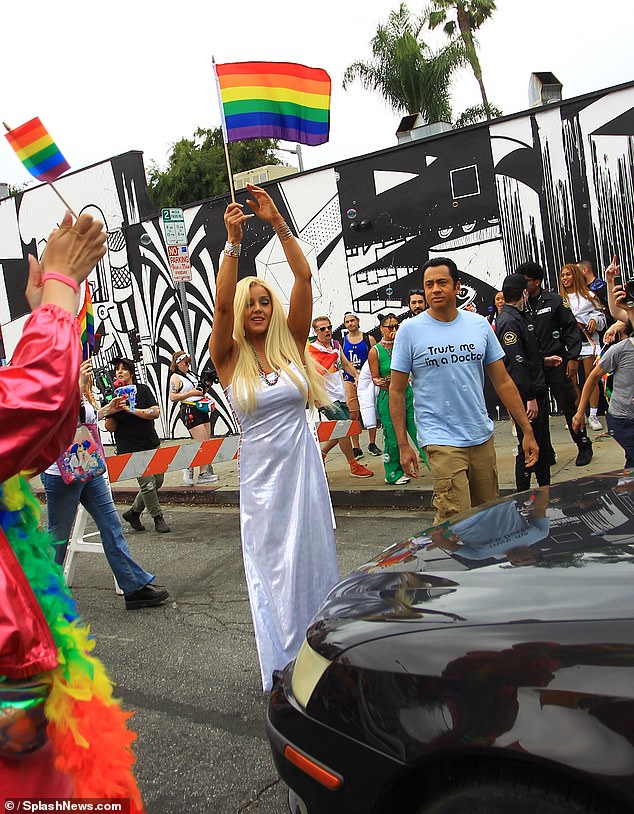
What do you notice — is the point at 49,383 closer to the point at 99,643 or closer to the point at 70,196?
the point at 99,643

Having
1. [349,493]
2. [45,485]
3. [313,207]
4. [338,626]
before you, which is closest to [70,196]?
[313,207]

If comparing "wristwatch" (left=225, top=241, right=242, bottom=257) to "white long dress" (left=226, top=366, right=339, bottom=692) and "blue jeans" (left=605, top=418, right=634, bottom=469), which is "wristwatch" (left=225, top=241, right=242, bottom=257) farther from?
"blue jeans" (left=605, top=418, right=634, bottom=469)

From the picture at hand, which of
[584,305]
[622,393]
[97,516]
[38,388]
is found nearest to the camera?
[38,388]

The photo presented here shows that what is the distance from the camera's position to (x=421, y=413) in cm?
489

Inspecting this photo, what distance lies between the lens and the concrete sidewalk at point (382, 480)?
8133mm

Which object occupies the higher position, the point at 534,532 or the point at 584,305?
the point at 584,305

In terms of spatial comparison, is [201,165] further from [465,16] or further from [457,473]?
[457,473]

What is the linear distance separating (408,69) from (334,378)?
22253 mm

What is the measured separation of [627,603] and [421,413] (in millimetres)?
3077

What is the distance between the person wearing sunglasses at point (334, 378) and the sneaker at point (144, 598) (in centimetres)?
399

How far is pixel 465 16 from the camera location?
102 ft

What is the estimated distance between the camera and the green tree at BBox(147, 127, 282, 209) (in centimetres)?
4169

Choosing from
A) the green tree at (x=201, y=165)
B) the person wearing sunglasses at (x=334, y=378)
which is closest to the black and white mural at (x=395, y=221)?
the person wearing sunglasses at (x=334, y=378)

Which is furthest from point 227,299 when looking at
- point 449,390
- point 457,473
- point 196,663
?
point 196,663
